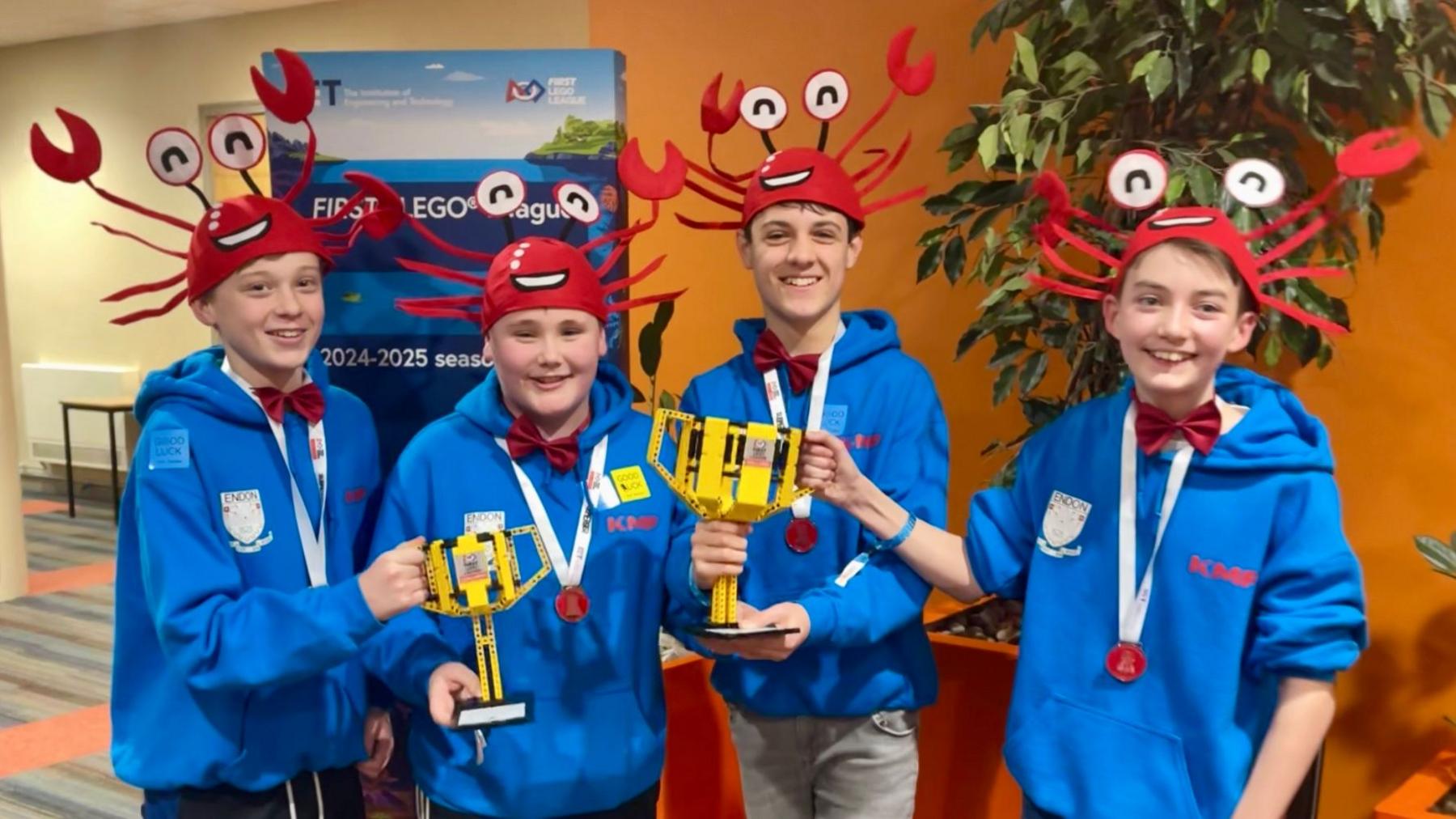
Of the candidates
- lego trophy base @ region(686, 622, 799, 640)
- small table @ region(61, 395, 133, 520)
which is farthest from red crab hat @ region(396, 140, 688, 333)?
small table @ region(61, 395, 133, 520)

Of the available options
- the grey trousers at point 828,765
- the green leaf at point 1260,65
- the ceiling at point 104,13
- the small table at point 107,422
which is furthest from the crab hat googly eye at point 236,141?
the small table at point 107,422

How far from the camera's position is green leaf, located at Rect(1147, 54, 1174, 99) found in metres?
2.40

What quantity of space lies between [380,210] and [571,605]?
3.24ft

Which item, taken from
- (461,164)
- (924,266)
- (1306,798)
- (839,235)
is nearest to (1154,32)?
(924,266)

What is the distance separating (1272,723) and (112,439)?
806cm

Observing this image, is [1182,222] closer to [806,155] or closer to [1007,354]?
[806,155]

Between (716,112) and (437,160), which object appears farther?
(437,160)

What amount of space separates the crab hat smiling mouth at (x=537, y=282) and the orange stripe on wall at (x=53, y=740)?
328cm

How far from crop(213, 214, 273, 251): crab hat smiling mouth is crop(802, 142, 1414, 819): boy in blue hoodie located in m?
1.05

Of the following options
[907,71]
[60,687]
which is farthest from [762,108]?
[60,687]

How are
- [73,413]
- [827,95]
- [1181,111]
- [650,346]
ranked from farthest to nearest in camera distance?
[73,413]
[650,346]
[1181,111]
[827,95]

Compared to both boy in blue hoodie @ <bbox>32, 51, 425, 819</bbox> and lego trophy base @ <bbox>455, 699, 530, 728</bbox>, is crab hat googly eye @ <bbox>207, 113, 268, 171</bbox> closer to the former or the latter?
boy in blue hoodie @ <bbox>32, 51, 425, 819</bbox>

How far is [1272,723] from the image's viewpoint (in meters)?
1.71

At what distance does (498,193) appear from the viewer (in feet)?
7.35
